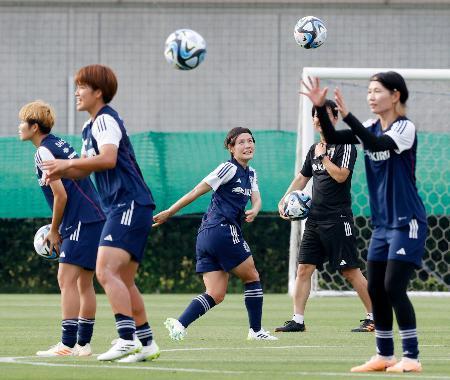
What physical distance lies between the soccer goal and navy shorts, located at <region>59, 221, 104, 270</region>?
28.3ft

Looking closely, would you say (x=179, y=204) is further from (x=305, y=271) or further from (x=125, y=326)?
(x=305, y=271)

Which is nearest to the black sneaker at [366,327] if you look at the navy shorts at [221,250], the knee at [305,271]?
the knee at [305,271]

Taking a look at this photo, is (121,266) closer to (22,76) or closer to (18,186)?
(18,186)

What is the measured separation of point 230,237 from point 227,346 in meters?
1.34

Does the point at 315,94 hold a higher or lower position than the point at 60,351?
higher

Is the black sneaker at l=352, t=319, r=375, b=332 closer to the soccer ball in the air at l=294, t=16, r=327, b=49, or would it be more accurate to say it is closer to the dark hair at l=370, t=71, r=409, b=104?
the soccer ball in the air at l=294, t=16, r=327, b=49

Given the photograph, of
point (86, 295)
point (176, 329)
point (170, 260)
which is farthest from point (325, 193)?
point (170, 260)

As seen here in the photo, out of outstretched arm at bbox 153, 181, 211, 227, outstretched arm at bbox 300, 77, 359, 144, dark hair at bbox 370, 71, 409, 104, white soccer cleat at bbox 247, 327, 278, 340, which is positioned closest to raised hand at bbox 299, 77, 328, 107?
outstretched arm at bbox 300, 77, 359, 144

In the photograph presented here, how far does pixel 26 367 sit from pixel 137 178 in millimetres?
1422

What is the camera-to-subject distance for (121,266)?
8562 mm

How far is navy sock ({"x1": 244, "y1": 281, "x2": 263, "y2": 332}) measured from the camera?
11359 mm

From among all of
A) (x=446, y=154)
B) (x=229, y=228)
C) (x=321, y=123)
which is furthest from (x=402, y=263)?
(x=446, y=154)

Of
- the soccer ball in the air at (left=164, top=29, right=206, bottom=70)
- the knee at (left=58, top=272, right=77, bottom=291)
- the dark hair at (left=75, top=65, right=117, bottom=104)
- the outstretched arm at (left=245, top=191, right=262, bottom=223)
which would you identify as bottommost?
the knee at (left=58, top=272, right=77, bottom=291)

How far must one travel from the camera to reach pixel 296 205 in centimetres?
1257
